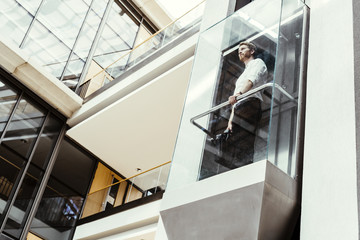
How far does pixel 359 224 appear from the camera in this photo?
3541 millimetres

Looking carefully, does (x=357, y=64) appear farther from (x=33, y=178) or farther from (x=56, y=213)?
(x=56, y=213)

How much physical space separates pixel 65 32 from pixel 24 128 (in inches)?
158

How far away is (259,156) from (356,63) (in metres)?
1.34

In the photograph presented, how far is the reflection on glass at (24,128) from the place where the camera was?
12.4 m

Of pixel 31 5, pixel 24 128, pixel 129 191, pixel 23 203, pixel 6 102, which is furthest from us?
pixel 31 5

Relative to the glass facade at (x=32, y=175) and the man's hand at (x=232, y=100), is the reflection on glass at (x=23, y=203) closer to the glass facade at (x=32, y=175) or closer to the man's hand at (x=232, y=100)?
the glass facade at (x=32, y=175)

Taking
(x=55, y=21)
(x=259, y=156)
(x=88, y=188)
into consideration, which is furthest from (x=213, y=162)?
(x=55, y=21)

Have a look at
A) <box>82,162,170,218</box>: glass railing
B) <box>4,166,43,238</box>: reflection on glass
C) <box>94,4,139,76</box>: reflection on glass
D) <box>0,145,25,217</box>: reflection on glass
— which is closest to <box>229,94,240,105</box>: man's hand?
<box>82,162,170,218</box>: glass railing

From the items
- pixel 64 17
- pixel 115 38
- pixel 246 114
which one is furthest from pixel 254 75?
pixel 115 38

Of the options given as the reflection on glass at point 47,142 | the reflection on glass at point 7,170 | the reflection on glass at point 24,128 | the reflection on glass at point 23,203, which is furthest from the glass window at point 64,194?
the reflection on glass at point 24,128

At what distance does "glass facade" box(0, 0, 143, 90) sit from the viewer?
13.6 metres

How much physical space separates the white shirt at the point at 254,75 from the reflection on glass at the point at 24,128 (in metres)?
8.87

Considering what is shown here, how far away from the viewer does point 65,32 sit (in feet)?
49.8

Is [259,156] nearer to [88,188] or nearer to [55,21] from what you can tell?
[88,188]
